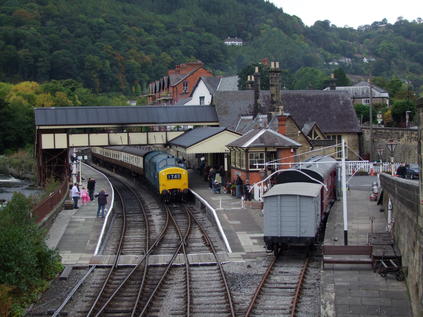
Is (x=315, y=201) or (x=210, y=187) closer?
(x=315, y=201)

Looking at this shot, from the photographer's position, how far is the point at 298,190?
62.8 ft

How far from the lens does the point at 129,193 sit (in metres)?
39.6

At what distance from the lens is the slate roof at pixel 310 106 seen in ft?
151

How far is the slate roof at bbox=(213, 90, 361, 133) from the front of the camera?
45.9 meters

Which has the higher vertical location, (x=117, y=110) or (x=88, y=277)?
(x=117, y=110)

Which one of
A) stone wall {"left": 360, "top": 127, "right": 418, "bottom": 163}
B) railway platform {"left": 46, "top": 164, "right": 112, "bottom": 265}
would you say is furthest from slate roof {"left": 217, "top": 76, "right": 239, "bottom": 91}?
railway platform {"left": 46, "top": 164, "right": 112, "bottom": 265}

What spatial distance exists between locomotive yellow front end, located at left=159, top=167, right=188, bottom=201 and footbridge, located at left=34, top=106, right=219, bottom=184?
8.63 m

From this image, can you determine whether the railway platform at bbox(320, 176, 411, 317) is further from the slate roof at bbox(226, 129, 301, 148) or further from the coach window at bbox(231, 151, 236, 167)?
the coach window at bbox(231, 151, 236, 167)

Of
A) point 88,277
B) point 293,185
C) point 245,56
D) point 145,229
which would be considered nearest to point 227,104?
point 145,229

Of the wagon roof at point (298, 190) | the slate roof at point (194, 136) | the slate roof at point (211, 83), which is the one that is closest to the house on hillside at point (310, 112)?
the slate roof at point (194, 136)

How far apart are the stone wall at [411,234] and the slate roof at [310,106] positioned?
28.9 m

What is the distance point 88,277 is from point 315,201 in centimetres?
706

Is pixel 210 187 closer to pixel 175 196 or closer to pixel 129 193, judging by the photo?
pixel 175 196

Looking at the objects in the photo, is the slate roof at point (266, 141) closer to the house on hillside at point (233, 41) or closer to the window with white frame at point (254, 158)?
the window with white frame at point (254, 158)
